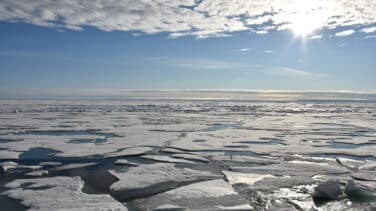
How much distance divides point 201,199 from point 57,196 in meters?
2.28

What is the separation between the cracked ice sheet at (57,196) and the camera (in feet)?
17.0


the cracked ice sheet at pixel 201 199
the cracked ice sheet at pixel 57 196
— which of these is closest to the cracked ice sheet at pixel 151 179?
the cracked ice sheet at pixel 201 199

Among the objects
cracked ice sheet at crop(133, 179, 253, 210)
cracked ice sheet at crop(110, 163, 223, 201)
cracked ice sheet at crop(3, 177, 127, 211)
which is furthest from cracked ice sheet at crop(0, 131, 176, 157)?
cracked ice sheet at crop(133, 179, 253, 210)

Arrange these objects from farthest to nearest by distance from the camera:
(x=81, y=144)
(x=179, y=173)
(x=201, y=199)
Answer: (x=81, y=144) < (x=179, y=173) < (x=201, y=199)

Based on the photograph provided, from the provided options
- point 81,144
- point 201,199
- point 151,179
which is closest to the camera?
point 201,199

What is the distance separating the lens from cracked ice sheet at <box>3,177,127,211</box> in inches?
204

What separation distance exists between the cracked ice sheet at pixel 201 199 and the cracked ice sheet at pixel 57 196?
569mm

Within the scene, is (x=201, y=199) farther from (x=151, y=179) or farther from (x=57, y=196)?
(x=57, y=196)

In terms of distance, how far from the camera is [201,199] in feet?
18.5

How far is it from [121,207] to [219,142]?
7415 millimetres

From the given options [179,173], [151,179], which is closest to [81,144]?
[179,173]

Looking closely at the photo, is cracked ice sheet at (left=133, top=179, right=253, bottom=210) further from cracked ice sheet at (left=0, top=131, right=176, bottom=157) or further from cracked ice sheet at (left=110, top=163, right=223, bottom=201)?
cracked ice sheet at (left=0, top=131, right=176, bottom=157)

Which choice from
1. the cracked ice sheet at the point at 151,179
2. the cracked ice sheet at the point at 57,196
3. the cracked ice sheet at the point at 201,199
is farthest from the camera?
the cracked ice sheet at the point at 151,179

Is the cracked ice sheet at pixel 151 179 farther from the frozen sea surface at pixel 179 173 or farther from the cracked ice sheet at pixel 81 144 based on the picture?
the cracked ice sheet at pixel 81 144
